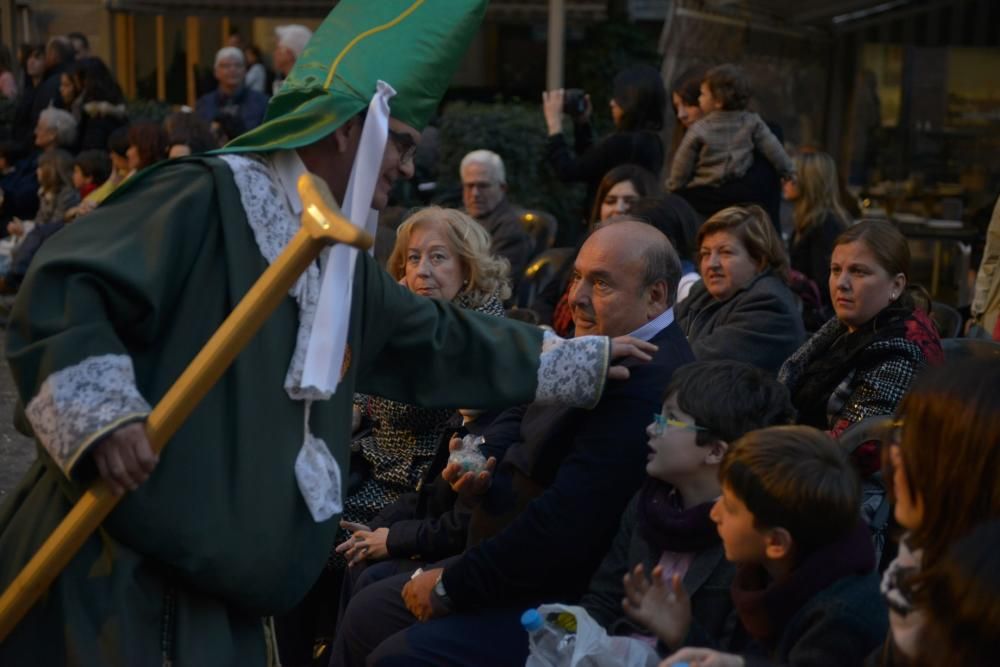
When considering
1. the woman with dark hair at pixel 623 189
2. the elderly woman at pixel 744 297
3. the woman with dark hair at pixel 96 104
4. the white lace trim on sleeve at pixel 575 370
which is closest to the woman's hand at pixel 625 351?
the white lace trim on sleeve at pixel 575 370

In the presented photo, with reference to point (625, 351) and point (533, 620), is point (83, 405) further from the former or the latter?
point (625, 351)

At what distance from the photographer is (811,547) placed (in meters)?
2.83

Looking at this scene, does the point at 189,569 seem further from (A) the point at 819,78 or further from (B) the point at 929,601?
(A) the point at 819,78

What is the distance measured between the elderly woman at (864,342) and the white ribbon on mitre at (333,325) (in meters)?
1.72

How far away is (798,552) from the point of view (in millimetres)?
2832

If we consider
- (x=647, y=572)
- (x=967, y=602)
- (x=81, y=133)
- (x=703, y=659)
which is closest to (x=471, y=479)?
(x=647, y=572)

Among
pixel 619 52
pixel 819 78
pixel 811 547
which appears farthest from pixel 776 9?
pixel 811 547

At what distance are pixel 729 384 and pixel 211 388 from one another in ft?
4.02

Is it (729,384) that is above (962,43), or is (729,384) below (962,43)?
below

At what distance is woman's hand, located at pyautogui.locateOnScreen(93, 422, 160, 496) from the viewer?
2.61 meters

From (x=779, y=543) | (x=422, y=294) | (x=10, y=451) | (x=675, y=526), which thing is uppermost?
(x=422, y=294)

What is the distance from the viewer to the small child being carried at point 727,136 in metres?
6.99

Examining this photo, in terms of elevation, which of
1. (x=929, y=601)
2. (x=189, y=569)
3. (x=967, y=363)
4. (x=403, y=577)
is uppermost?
(x=967, y=363)

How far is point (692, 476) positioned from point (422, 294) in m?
1.62
